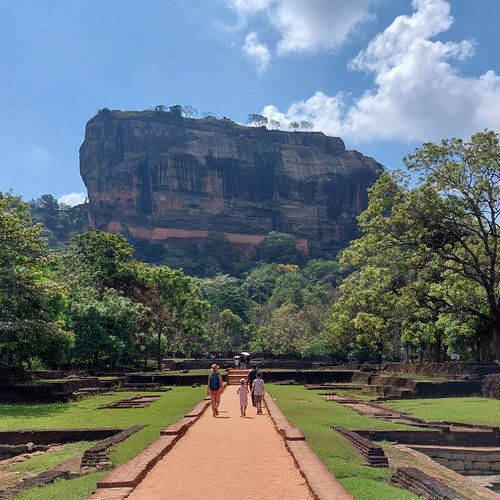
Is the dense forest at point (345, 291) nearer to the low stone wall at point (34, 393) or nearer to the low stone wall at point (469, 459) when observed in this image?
the low stone wall at point (34, 393)

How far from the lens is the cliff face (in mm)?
132375

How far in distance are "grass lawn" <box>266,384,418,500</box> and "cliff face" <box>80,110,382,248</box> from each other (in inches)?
4503

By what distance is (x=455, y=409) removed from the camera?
1852cm

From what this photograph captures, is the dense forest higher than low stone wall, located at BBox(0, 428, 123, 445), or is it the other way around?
the dense forest


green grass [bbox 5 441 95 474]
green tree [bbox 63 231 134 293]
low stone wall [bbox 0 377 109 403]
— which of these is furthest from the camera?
green tree [bbox 63 231 134 293]

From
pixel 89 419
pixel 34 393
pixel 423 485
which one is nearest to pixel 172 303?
pixel 34 393

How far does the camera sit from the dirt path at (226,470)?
291 inches

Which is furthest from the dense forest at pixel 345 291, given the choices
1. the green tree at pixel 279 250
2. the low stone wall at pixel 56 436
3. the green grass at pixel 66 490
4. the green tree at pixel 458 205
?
the green tree at pixel 279 250

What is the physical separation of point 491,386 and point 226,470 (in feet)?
54.0

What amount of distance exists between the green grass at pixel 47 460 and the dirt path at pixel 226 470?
2192mm

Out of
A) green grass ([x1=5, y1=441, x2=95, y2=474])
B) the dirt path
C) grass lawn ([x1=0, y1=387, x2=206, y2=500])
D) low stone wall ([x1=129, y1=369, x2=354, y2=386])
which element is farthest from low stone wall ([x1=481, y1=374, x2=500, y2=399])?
green grass ([x1=5, y1=441, x2=95, y2=474])

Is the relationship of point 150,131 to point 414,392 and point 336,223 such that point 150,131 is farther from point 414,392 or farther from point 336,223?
point 414,392

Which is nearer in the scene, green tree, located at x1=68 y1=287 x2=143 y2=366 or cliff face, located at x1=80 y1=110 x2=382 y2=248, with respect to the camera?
green tree, located at x1=68 y1=287 x2=143 y2=366

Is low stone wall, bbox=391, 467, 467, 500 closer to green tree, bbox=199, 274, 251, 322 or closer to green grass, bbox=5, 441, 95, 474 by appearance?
green grass, bbox=5, 441, 95, 474
